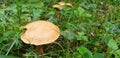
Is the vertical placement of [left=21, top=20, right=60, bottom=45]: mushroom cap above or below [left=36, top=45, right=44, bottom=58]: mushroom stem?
above

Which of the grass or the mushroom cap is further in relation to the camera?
the grass

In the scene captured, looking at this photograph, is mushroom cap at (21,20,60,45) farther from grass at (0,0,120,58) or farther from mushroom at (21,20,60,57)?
grass at (0,0,120,58)

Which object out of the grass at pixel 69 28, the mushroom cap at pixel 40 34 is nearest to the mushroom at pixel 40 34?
the mushroom cap at pixel 40 34

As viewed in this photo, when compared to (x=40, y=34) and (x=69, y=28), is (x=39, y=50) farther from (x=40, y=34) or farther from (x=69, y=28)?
(x=69, y=28)

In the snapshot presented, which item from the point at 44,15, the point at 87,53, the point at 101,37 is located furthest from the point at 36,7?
the point at 87,53

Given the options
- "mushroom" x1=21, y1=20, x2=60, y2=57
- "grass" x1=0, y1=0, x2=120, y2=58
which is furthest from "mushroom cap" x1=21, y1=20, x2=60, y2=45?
"grass" x1=0, y1=0, x2=120, y2=58

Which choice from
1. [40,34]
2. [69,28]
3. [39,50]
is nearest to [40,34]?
[40,34]
